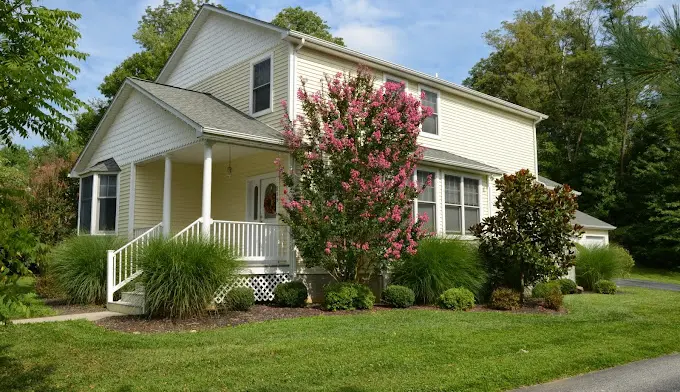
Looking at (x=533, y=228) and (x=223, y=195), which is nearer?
(x=533, y=228)

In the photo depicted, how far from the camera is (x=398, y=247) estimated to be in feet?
37.5

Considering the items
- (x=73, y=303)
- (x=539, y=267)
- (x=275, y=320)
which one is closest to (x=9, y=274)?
(x=275, y=320)

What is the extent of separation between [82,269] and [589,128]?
3082 centimetres

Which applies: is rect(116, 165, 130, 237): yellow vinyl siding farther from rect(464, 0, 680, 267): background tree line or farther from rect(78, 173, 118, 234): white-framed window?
rect(464, 0, 680, 267): background tree line

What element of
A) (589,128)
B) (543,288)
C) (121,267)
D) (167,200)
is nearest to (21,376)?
(121,267)

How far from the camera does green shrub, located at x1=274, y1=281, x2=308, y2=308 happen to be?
11.4 metres

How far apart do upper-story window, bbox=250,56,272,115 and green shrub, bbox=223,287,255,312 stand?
16.9ft

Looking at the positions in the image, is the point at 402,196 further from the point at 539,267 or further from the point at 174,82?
the point at 174,82

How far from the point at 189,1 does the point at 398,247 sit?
37471mm

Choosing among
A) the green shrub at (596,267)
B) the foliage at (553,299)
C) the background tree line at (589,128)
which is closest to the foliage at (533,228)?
the foliage at (553,299)

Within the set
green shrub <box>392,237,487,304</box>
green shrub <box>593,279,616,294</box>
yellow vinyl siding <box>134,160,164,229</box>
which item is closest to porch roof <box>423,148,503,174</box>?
green shrub <box>392,237,487,304</box>

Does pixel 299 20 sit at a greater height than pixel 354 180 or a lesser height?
greater

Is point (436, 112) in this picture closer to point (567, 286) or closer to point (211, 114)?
point (567, 286)

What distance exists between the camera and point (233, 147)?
1262 cm
